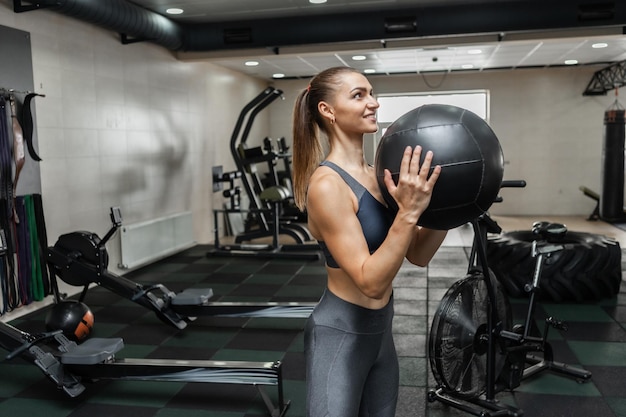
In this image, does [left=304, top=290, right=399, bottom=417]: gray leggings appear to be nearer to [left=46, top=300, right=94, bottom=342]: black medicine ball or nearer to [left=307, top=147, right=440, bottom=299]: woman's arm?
[left=307, top=147, right=440, bottom=299]: woman's arm

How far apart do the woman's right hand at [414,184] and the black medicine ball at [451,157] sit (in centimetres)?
2

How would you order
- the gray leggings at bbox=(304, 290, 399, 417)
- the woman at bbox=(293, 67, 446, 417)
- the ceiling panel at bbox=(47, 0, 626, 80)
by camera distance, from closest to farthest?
the woman at bbox=(293, 67, 446, 417) → the gray leggings at bbox=(304, 290, 399, 417) → the ceiling panel at bbox=(47, 0, 626, 80)

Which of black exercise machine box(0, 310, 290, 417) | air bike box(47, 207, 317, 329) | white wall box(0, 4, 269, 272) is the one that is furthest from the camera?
white wall box(0, 4, 269, 272)

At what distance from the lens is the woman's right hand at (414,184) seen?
1153mm

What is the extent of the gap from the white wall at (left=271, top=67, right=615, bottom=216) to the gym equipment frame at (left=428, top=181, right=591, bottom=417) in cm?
791

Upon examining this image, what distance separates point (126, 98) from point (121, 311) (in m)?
2.45

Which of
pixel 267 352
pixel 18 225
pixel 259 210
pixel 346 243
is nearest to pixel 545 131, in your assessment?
pixel 259 210

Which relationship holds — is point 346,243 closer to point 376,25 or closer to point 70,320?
point 70,320

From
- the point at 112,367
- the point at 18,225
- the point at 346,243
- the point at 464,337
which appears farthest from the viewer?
the point at 18,225

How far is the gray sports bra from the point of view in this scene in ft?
4.47

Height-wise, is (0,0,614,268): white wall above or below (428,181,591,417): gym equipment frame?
above

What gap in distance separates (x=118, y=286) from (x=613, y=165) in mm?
7444

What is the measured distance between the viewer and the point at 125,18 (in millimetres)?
5121

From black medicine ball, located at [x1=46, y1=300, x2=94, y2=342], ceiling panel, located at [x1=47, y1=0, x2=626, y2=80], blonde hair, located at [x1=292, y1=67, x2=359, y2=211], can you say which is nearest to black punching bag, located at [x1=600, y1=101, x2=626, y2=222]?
ceiling panel, located at [x1=47, y1=0, x2=626, y2=80]
